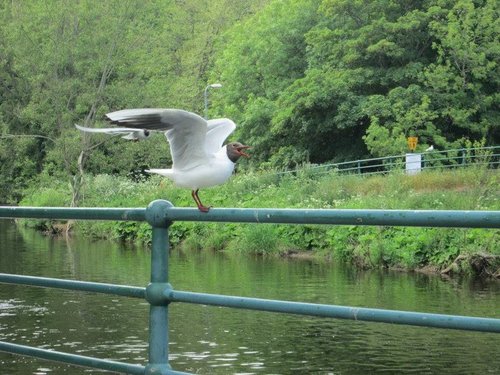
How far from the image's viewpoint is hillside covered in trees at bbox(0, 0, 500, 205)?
41.7 meters

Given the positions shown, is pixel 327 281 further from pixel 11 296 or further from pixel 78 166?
pixel 78 166

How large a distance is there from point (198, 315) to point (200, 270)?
6.96 m

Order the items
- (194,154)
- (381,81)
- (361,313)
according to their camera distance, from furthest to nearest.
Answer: (381,81)
(194,154)
(361,313)

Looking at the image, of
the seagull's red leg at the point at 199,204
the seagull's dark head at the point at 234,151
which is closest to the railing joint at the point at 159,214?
the seagull's red leg at the point at 199,204

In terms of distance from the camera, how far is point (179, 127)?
17.5 feet

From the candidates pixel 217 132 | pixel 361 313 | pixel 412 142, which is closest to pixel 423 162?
pixel 412 142

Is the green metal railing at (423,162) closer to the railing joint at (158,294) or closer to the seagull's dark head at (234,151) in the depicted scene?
the seagull's dark head at (234,151)

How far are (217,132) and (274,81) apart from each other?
44.7 m

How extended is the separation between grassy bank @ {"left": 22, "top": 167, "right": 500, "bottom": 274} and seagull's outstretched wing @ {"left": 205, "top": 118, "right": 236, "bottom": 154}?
1636cm

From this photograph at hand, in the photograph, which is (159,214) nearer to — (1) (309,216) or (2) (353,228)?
(1) (309,216)

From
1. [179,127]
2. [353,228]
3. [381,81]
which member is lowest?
[353,228]

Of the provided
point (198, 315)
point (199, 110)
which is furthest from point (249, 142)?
point (198, 315)

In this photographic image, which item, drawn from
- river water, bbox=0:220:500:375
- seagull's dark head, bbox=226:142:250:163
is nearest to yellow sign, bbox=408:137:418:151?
river water, bbox=0:220:500:375

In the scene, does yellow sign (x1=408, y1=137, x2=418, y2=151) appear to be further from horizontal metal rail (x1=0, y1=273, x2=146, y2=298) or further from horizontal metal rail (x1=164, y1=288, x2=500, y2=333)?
horizontal metal rail (x1=164, y1=288, x2=500, y2=333)
